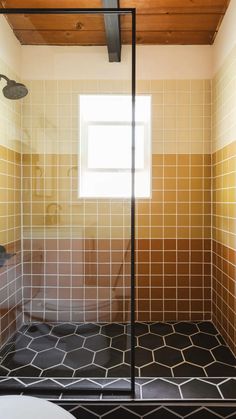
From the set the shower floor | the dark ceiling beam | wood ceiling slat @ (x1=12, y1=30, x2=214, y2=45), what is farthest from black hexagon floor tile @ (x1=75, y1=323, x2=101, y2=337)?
wood ceiling slat @ (x1=12, y1=30, x2=214, y2=45)

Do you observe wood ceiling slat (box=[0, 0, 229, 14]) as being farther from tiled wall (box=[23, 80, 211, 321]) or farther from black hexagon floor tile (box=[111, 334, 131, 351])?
black hexagon floor tile (box=[111, 334, 131, 351])

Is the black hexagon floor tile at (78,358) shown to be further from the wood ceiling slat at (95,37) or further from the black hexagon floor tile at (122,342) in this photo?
the wood ceiling slat at (95,37)

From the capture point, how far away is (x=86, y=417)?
153 centimetres

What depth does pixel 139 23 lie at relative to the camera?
2.33 m

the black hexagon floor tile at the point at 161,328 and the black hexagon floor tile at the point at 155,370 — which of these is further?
the black hexagon floor tile at the point at 161,328

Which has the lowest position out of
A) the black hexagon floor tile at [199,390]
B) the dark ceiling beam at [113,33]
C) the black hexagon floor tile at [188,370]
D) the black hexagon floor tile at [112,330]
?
the black hexagon floor tile at [188,370]

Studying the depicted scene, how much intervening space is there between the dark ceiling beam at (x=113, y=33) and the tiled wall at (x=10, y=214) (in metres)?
0.77

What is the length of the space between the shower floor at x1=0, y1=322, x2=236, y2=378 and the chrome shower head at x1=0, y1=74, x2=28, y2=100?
1.72m

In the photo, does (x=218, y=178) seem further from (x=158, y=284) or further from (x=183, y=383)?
(x=183, y=383)

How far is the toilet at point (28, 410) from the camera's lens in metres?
0.96

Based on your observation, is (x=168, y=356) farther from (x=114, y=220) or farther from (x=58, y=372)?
(x=114, y=220)

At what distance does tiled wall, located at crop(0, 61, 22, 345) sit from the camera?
216 cm

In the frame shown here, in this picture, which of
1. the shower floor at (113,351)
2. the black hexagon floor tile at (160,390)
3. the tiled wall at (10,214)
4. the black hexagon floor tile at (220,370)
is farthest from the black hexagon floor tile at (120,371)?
the tiled wall at (10,214)

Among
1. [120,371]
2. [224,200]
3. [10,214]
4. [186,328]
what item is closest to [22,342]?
[120,371]
